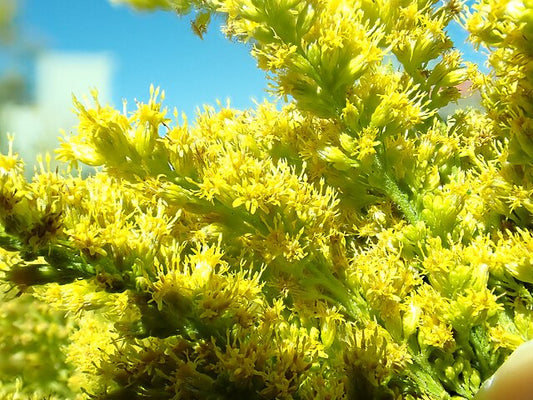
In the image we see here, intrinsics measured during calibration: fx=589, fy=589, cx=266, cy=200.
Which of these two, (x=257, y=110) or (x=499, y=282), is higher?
(x=257, y=110)

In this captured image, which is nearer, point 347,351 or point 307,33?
point 347,351

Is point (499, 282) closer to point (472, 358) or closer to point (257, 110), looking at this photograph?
point (472, 358)

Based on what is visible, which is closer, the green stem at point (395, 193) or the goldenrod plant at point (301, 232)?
the goldenrod plant at point (301, 232)

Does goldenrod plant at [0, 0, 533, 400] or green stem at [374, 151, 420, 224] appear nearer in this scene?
goldenrod plant at [0, 0, 533, 400]

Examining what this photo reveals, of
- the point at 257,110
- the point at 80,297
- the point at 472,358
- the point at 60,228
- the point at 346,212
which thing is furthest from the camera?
the point at 257,110

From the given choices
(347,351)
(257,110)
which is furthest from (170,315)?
(257,110)

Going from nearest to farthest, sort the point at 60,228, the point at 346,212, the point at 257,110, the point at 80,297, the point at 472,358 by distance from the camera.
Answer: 1. the point at 60,228
2. the point at 80,297
3. the point at 472,358
4. the point at 346,212
5. the point at 257,110

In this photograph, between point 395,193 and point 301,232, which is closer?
point 301,232

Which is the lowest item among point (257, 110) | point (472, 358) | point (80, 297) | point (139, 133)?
point (472, 358)
